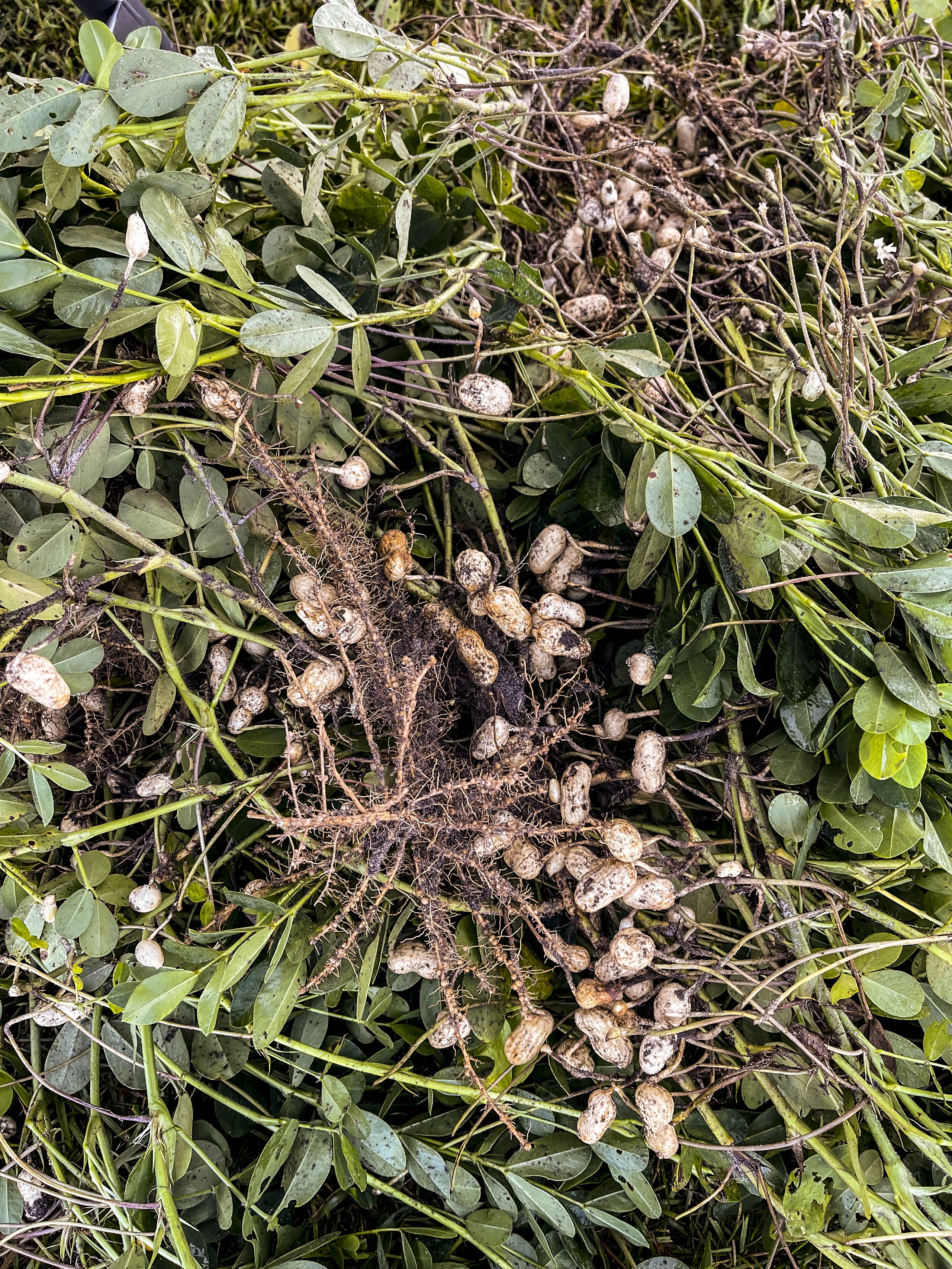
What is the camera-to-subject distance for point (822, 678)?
2.52ft

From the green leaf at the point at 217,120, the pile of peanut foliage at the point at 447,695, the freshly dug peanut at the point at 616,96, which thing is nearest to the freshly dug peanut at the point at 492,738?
the pile of peanut foliage at the point at 447,695

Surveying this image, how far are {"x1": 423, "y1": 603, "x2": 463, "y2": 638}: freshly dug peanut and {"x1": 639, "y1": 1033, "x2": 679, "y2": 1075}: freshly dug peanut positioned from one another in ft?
1.45

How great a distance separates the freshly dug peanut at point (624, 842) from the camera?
73 cm

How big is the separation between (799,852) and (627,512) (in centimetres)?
37

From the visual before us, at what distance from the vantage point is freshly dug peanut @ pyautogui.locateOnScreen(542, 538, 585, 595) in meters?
0.81

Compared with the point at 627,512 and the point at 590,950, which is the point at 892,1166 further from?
the point at 627,512

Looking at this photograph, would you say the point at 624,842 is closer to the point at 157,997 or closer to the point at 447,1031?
the point at 447,1031

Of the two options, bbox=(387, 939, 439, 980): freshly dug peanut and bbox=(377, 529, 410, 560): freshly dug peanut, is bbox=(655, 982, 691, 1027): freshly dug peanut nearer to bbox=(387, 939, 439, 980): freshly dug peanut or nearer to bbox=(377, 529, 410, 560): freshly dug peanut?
bbox=(387, 939, 439, 980): freshly dug peanut

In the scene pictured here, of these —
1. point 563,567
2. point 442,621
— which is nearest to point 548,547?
point 563,567

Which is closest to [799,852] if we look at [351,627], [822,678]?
[822,678]

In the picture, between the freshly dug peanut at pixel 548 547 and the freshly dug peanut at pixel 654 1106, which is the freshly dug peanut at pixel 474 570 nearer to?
the freshly dug peanut at pixel 548 547

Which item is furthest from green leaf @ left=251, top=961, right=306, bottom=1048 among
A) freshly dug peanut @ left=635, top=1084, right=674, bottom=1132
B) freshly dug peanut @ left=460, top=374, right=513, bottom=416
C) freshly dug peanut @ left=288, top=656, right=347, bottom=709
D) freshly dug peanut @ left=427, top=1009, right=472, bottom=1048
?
freshly dug peanut @ left=460, top=374, right=513, bottom=416

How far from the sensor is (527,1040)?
2.45ft

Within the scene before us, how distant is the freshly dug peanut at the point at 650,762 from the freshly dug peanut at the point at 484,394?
0.36 meters
